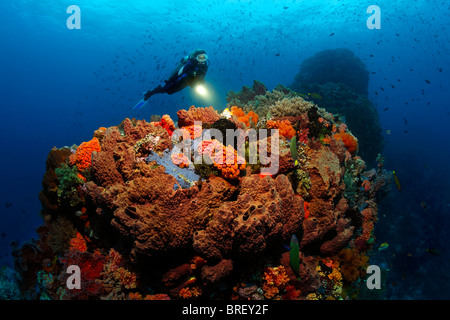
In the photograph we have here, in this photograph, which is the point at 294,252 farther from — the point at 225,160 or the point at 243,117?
the point at 243,117

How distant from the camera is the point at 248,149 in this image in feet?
13.8

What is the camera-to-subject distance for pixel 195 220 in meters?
3.13

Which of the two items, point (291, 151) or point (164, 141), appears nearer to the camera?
point (291, 151)

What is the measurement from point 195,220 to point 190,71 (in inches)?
234

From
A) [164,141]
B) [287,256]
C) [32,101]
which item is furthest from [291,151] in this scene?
[32,101]

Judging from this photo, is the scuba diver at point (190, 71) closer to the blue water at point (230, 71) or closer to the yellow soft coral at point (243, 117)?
the yellow soft coral at point (243, 117)

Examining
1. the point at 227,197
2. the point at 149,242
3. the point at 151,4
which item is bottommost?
the point at 149,242

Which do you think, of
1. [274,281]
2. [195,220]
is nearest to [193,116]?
[195,220]

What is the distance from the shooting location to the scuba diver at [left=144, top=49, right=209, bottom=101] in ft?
23.6

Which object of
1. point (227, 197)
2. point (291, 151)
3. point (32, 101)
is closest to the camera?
point (227, 197)

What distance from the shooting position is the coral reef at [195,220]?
2.98 metres

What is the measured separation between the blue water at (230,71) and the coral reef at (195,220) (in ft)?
7.30
